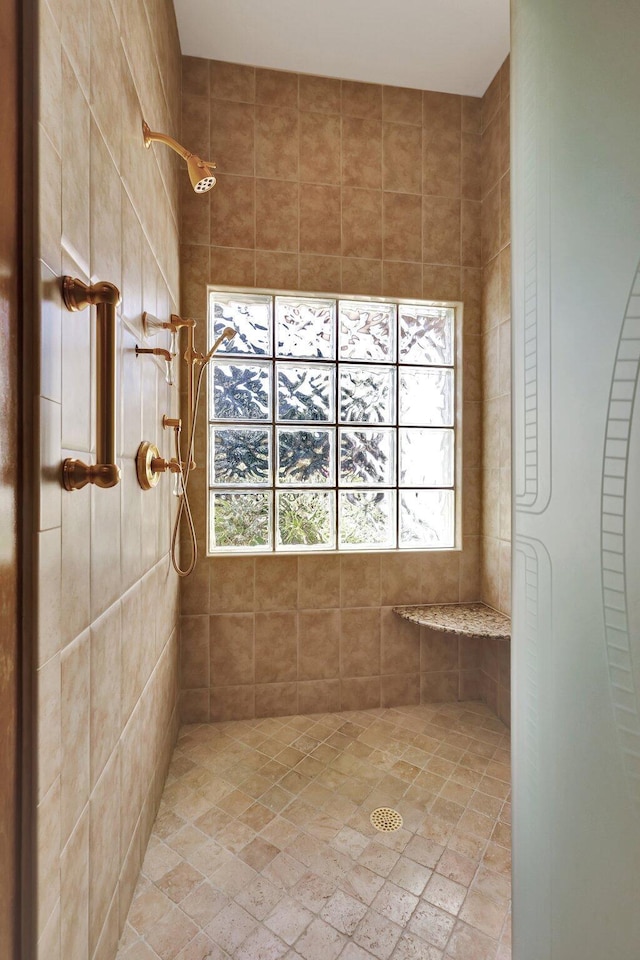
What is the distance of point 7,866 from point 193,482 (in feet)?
5.47

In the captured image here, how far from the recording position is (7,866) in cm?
65

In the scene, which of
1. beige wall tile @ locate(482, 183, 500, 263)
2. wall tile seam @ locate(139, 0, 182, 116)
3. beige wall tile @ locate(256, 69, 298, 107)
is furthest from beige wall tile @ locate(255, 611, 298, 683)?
beige wall tile @ locate(256, 69, 298, 107)

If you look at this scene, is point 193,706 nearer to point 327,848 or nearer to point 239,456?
point 327,848

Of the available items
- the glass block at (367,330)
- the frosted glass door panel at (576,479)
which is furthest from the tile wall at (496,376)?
the frosted glass door panel at (576,479)

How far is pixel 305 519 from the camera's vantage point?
2.36 m

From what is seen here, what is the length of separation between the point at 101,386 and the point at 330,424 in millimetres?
1635

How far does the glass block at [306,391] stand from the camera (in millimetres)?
2342

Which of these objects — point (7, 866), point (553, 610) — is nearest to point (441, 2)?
point (553, 610)

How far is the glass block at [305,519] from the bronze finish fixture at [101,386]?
1511 mm

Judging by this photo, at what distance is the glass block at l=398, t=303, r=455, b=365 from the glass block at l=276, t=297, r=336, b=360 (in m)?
0.39

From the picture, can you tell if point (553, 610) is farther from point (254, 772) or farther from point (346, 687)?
point (346, 687)

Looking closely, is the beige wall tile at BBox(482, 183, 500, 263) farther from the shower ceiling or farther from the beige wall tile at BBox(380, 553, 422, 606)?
the beige wall tile at BBox(380, 553, 422, 606)

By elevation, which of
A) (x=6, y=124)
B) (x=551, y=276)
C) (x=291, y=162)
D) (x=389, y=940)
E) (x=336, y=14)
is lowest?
(x=389, y=940)

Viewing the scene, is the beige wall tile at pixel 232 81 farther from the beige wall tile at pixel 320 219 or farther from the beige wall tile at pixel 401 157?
the beige wall tile at pixel 401 157
